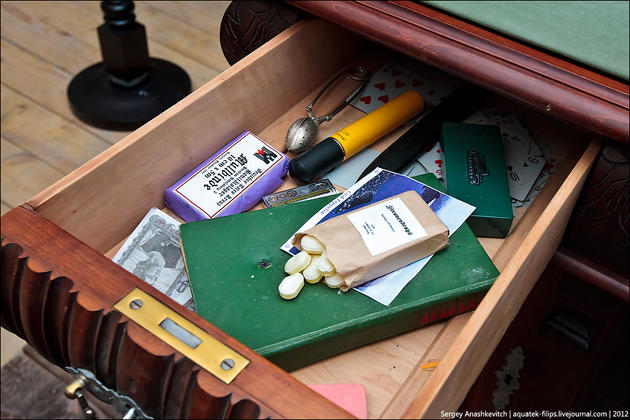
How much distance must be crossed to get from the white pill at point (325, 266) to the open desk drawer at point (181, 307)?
89 mm

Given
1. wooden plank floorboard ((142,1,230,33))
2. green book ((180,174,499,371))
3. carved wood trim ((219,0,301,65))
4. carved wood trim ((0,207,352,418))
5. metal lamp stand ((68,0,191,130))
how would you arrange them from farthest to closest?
wooden plank floorboard ((142,1,230,33)) < metal lamp stand ((68,0,191,130)) < carved wood trim ((219,0,301,65)) < green book ((180,174,499,371)) < carved wood trim ((0,207,352,418))

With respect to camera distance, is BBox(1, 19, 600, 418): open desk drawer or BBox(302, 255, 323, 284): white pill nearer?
BBox(1, 19, 600, 418): open desk drawer

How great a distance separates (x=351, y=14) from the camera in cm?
77

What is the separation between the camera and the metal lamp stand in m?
1.61

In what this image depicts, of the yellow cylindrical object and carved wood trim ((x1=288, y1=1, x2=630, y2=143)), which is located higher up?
carved wood trim ((x1=288, y1=1, x2=630, y2=143))

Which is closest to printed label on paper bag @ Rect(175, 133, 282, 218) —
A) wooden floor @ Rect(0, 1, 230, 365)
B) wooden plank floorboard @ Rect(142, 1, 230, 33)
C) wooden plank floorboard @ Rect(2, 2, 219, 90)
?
wooden floor @ Rect(0, 1, 230, 365)

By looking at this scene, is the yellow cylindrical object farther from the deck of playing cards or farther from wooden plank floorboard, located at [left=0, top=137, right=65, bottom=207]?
wooden plank floorboard, located at [left=0, top=137, right=65, bottom=207]

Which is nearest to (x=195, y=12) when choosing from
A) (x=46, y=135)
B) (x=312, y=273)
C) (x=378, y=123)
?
(x=46, y=135)

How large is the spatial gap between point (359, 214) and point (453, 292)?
0.13 meters

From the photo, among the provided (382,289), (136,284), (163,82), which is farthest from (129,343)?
(163,82)

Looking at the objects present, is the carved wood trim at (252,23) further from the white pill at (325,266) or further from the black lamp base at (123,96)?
the black lamp base at (123,96)

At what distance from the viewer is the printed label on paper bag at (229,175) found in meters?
0.78

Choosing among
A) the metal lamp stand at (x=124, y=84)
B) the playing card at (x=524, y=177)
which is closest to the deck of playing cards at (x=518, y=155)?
the playing card at (x=524, y=177)

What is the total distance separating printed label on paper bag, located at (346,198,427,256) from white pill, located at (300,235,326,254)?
44 millimetres
